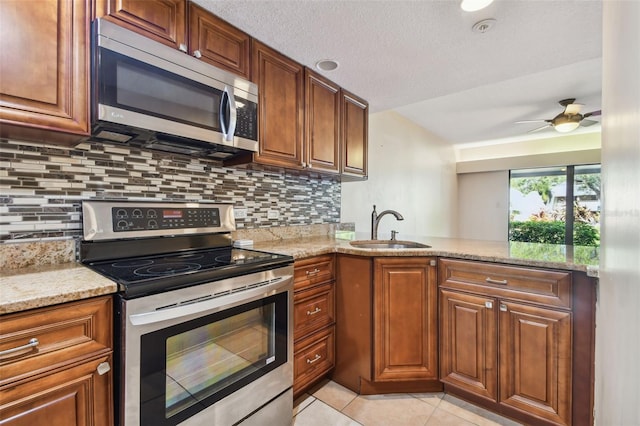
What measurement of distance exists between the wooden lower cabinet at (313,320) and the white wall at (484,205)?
5.41 meters

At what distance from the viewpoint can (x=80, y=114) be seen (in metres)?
1.12

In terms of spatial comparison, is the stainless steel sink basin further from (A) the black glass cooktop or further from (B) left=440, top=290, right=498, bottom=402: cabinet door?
(A) the black glass cooktop

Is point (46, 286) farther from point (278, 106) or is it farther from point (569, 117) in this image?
point (569, 117)

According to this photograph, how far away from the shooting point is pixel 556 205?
17.9ft

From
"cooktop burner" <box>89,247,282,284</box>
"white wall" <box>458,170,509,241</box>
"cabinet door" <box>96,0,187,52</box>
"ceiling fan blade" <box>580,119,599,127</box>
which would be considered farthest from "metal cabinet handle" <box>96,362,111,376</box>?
"white wall" <box>458,170,509,241</box>

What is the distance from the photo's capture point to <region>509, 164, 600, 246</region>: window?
16.7ft

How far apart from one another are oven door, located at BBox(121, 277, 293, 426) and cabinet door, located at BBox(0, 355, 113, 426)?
69 millimetres

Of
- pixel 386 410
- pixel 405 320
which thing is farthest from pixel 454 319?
pixel 386 410

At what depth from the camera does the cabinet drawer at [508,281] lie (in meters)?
1.44

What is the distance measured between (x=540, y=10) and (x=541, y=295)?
142 centimetres

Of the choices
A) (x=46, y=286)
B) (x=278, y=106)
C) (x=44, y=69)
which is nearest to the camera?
(x=46, y=286)

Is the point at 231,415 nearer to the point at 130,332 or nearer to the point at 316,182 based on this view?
the point at 130,332

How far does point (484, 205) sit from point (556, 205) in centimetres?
119

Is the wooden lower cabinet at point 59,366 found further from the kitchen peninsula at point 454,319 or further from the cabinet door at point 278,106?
the cabinet door at point 278,106
